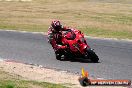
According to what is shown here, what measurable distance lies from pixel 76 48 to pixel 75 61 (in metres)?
0.56

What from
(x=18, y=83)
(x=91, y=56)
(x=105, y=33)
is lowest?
(x=105, y=33)

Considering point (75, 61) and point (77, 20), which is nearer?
point (75, 61)

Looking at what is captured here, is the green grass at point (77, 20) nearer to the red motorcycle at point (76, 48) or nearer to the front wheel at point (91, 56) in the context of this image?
the red motorcycle at point (76, 48)

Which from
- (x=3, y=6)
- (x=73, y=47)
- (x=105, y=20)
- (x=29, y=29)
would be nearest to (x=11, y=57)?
(x=73, y=47)

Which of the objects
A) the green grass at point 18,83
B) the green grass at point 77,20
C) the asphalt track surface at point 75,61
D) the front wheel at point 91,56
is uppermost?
the green grass at point 18,83

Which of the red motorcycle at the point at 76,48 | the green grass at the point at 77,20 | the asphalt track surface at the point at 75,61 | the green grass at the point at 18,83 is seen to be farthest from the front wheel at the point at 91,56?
the green grass at the point at 77,20

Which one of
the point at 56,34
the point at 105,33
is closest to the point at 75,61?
the point at 56,34

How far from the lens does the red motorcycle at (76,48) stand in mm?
17359

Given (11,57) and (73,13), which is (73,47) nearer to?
(11,57)

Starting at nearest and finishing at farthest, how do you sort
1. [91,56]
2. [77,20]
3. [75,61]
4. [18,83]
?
[18,83] → [91,56] → [75,61] → [77,20]

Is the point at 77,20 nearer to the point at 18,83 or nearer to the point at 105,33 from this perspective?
the point at 105,33

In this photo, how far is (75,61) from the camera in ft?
58.6

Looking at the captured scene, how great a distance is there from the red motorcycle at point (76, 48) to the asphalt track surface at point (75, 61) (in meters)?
0.28

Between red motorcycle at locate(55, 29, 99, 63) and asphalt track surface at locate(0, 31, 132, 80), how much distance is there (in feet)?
0.91
